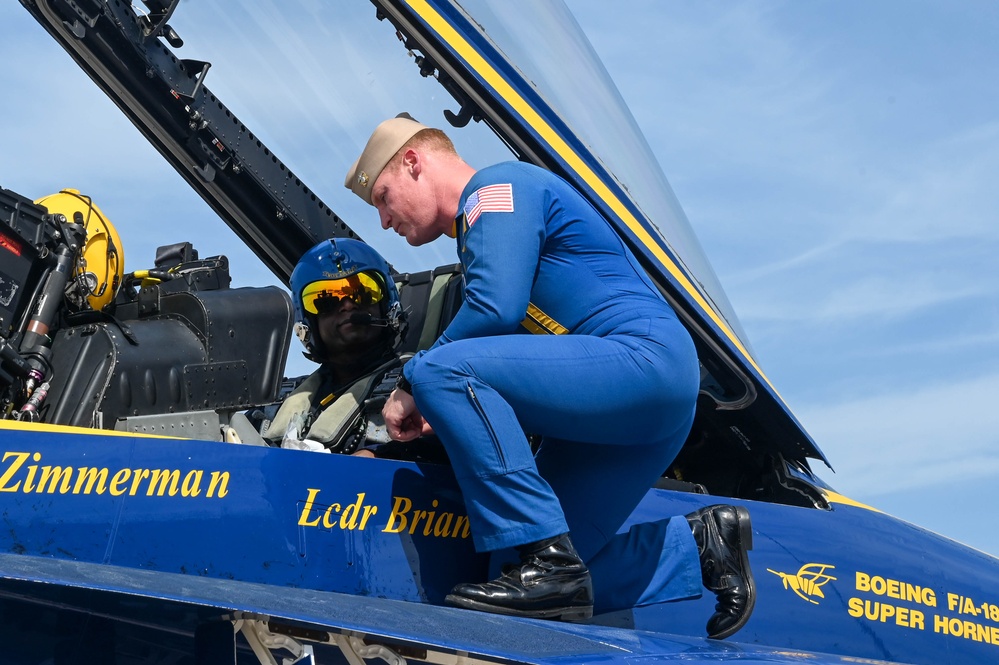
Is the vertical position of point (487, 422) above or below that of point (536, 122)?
below

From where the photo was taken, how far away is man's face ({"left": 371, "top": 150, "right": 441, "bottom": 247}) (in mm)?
2984

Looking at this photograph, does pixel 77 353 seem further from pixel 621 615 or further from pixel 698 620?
pixel 698 620

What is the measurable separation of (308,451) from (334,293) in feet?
3.33

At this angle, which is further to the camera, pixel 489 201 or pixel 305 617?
pixel 489 201

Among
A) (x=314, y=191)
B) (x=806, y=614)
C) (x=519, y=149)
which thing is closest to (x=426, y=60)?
(x=519, y=149)

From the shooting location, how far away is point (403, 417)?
283 centimetres

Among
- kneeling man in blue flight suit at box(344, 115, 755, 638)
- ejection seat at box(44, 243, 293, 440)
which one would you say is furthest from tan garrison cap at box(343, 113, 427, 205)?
ejection seat at box(44, 243, 293, 440)

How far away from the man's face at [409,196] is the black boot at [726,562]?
1062 millimetres

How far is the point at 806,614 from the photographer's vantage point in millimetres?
3578

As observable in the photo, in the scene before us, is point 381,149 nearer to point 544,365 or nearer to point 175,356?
point 544,365

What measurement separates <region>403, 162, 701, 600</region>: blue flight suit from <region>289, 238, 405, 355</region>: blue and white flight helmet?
0.93 m

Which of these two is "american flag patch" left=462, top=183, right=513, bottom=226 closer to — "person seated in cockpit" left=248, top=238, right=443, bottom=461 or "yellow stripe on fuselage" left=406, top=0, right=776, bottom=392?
"yellow stripe on fuselage" left=406, top=0, right=776, bottom=392

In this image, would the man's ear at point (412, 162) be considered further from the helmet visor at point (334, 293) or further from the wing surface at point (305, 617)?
the wing surface at point (305, 617)

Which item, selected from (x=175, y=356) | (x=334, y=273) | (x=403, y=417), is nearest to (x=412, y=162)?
(x=403, y=417)
